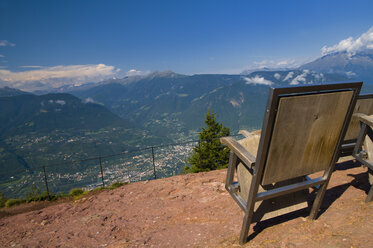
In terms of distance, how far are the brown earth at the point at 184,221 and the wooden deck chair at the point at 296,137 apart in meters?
0.56

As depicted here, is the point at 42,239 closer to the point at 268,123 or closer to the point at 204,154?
the point at 268,123

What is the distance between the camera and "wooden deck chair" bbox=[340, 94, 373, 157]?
128 inches

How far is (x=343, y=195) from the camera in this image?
3.36m

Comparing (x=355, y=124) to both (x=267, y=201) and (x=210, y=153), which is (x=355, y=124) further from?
(x=210, y=153)

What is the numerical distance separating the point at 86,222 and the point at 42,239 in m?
0.84

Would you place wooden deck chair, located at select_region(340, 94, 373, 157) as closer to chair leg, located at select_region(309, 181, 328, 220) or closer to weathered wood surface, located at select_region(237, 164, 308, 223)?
chair leg, located at select_region(309, 181, 328, 220)

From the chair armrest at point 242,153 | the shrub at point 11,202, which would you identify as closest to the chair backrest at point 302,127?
the chair armrest at point 242,153

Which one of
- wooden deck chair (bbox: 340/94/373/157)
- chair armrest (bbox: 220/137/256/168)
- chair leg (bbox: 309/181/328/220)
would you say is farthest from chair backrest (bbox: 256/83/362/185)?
wooden deck chair (bbox: 340/94/373/157)

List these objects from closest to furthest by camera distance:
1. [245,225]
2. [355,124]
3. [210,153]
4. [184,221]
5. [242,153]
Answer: [242,153] → [245,225] → [355,124] → [184,221] → [210,153]

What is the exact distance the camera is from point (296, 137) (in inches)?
75.6

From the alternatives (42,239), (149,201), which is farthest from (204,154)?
(42,239)

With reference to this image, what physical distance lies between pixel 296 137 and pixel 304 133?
0.10 metres

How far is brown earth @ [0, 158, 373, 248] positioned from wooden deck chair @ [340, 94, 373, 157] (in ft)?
2.34

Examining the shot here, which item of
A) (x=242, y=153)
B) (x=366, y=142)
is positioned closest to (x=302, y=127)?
(x=242, y=153)
